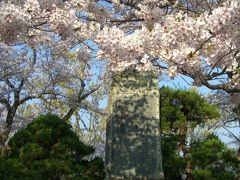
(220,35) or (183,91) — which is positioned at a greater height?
(183,91)

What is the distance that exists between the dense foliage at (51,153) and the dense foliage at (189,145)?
2.54 meters

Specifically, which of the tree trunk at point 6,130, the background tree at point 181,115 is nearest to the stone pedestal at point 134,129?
the background tree at point 181,115

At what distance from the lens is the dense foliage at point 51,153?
781 centimetres

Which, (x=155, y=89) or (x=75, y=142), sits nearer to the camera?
(x=75, y=142)

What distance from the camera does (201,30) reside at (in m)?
5.15

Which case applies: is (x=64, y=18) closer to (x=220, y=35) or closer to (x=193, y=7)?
(x=220, y=35)

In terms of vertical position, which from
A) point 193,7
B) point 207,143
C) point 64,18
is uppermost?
point 193,7

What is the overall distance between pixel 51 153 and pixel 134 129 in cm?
230

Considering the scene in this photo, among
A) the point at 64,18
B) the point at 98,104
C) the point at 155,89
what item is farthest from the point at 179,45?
the point at 98,104

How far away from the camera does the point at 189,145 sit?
10.6 m

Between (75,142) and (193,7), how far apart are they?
3.61 meters

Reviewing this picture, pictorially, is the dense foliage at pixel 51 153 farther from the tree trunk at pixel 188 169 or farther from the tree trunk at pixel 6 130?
the tree trunk at pixel 6 130

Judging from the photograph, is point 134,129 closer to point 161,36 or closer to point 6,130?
point 6,130

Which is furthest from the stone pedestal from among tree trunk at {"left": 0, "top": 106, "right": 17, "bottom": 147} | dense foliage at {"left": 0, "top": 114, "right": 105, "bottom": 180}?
tree trunk at {"left": 0, "top": 106, "right": 17, "bottom": 147}
